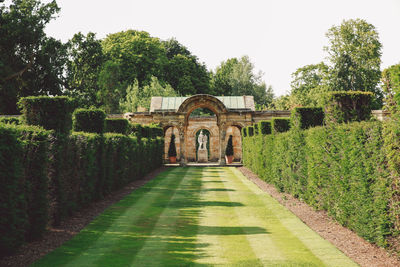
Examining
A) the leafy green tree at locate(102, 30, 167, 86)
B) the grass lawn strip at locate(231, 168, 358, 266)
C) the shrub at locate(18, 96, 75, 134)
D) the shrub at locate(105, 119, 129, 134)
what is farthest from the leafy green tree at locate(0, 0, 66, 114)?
the grass lawn strip at locate(231, 168, 358, 266)

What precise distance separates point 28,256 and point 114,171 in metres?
9.08

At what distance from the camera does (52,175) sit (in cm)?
920

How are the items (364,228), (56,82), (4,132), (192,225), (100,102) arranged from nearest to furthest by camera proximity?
(4,132), (364,228), (192,225), (56,82), (100,102)

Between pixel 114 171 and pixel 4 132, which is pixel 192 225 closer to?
pixel 4 132

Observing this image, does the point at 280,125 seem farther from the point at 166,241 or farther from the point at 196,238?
the point at 166,241

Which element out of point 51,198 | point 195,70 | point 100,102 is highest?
point 195,70

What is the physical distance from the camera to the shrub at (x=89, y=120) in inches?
561

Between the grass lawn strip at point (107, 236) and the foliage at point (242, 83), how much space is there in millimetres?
58498

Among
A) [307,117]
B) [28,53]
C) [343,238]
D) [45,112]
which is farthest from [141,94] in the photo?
[343,238]

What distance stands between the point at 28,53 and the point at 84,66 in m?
8.29

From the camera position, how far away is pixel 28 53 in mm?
39875

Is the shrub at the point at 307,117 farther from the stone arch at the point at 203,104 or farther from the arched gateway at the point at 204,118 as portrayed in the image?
the stone arch at the point at 203,104

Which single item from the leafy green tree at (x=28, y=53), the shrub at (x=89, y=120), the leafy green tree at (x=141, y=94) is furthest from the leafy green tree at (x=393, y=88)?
the leafy green tree at (x=141, y=94)

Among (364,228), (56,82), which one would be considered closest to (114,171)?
(364,228)
